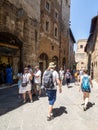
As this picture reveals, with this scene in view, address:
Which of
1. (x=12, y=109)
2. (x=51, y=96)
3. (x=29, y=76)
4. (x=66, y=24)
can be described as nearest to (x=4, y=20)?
(x=29, y=76)

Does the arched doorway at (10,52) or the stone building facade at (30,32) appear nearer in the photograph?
the arched doorway at (10,52)

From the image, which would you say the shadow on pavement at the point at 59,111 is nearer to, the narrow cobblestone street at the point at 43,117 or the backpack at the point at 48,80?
the narrow cobblestone street at the point at 43,117

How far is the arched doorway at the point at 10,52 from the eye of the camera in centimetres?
1350

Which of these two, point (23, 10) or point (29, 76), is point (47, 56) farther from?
point (29, 76)

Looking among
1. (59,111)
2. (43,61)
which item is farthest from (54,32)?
(59,111)

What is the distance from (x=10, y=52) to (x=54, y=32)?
35.8 feet

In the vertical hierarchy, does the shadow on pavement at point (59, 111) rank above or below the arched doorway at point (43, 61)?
below

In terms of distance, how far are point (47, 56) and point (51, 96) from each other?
53.4 feet

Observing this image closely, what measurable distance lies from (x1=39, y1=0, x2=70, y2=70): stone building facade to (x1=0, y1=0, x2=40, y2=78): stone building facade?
2396mm

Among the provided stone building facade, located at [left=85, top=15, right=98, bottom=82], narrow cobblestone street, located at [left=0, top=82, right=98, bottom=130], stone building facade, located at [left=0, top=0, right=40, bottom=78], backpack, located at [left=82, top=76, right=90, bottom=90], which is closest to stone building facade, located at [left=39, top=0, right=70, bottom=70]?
stone building facade, located at [left=0, top=0, right=40, bottom=78]

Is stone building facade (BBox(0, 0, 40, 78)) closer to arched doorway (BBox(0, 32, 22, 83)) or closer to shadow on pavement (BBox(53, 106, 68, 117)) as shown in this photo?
arched doorway (BBox(0, 32, 22, 83))

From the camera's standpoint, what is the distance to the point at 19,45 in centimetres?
1547

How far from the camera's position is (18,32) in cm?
1505

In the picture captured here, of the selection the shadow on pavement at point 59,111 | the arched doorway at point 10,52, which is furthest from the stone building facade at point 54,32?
the shadow on pavement at point 59,111
